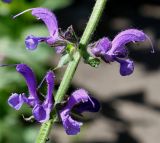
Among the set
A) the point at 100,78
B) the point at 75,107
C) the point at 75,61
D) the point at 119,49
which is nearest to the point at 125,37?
the point at 119,49

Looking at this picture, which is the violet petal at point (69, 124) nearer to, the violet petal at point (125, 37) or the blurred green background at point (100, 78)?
the violet petal at point (125, 37)

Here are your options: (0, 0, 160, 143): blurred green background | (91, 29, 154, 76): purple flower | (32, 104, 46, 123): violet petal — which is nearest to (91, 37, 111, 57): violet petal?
(91, 29, 154, 76): purple flower

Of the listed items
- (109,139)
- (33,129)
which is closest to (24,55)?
(33,129)

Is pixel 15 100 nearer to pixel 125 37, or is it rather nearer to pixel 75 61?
pixel 75 61

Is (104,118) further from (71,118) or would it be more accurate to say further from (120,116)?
(71,118)

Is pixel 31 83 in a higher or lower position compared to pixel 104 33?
higher

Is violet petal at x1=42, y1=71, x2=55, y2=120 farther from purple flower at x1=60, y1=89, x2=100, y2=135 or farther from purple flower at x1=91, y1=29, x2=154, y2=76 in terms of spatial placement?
purple flower at x1=91, y1=29, x2=154, y2=76

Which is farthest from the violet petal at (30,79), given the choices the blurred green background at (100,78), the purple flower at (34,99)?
the blurred green background at (100,78)
